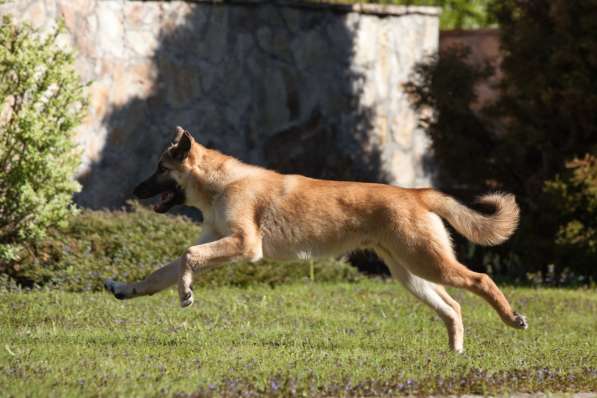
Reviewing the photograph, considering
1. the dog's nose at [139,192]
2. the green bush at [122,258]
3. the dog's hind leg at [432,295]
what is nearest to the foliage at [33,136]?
the green bush at [122,258]

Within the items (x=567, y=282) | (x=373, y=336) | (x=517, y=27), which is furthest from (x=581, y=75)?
(x=373, y=336)

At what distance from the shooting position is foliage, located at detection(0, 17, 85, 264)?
948 cm

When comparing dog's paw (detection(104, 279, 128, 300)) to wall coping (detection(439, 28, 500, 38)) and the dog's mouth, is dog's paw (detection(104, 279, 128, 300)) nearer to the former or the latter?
the dog's mouth

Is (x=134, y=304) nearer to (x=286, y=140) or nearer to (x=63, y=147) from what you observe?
(x=63, y=147)

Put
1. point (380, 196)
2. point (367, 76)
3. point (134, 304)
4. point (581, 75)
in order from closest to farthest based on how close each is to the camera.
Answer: point (380, 196), point (134, 304), point (581, 75), point (367, 76)

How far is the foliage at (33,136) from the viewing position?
31.1 feet

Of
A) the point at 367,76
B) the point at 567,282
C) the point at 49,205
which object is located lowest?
the point at 567,282

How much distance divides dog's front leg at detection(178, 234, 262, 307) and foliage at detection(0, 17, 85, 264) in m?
2.51

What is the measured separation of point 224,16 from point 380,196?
6641mm

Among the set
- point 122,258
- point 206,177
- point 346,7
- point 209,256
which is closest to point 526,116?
point 346,7

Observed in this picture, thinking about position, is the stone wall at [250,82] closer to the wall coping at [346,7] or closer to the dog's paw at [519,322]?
the wall coping at [346,7]

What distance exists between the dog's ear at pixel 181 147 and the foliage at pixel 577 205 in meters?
5.15

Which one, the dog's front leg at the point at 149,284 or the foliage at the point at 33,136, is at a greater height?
the foliage at the point at 33,136

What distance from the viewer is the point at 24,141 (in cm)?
952
